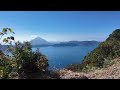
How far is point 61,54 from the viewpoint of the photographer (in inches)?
240

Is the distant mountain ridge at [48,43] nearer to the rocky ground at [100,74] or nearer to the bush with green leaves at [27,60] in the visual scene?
the bush with green leaves at [27,60]

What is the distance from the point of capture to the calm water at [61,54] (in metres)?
5.98

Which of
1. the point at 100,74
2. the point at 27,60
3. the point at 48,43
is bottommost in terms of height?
the point at 100,74

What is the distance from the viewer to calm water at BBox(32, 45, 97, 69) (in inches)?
236

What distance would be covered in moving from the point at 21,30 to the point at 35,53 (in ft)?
1.66

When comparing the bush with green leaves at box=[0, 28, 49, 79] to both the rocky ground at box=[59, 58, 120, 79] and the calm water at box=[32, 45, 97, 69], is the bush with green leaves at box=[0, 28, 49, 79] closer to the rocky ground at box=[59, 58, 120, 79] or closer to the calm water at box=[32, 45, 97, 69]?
the calm water at box=[32, 45, 97, 69]

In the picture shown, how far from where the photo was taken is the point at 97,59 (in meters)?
6.87

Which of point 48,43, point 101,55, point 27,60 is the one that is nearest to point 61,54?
point 48,43

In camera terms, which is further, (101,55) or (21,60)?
(101,55)

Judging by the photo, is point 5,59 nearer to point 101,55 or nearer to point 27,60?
point 27,60

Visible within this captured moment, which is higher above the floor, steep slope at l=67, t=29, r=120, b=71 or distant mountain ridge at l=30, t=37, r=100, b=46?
distant mountain ridge at l=30, t=37, r=100, b=46

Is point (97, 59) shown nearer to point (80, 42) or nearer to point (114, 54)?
point (114, 54)

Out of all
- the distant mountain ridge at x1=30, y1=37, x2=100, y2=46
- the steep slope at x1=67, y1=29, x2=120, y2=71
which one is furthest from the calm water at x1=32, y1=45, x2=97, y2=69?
the steep slope at x1=67, y1=29, x2=120, y2=71
